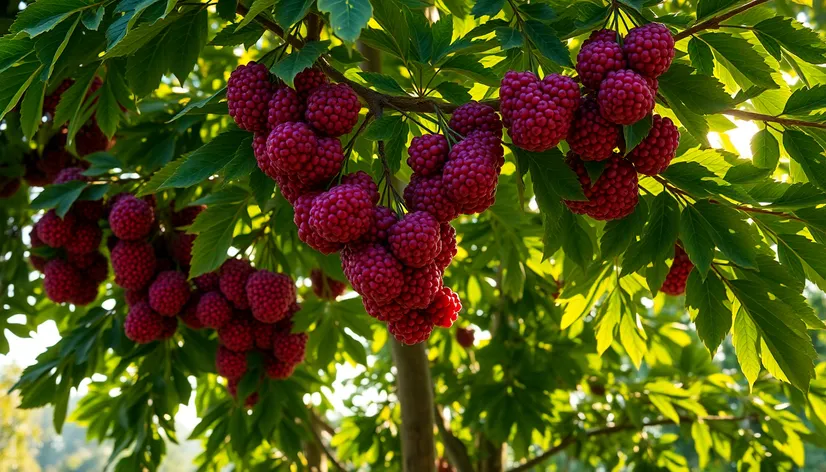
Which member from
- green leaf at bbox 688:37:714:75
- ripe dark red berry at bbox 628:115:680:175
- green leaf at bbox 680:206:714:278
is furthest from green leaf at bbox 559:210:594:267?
green leaf at bbox 688:37:714:75

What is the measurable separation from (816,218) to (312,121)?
115cm

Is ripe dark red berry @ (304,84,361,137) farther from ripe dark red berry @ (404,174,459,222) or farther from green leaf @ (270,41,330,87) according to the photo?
ripe dark red berry @ (404,174,459,222)

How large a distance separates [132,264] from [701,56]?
75.7 inches

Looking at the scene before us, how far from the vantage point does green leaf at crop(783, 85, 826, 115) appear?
1.52 metres

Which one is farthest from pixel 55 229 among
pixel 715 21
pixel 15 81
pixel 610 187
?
pixel 715 21

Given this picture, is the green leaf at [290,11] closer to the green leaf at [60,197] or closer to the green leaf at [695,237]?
the green leaf at [695,237]

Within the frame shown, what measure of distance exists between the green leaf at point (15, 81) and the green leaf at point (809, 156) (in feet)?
5.49

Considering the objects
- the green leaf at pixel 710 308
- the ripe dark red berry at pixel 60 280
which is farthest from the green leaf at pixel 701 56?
the ripe dark red berry at pixel 60 280

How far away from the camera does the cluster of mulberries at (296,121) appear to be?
4.15 ft

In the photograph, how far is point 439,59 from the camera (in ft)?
4.88

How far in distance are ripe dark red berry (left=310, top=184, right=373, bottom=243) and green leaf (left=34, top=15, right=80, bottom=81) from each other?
68cm

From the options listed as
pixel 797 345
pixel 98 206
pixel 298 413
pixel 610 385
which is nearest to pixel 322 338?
pixel 298 413

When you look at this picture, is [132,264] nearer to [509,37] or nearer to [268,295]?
[268,295]

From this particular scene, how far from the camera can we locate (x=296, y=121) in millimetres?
1340
